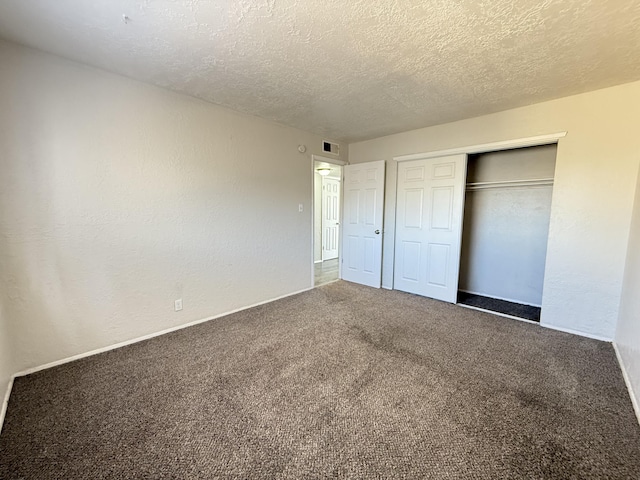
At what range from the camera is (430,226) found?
391cm

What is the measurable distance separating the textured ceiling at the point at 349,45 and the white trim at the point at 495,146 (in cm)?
41

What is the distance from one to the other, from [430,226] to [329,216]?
10.6ft

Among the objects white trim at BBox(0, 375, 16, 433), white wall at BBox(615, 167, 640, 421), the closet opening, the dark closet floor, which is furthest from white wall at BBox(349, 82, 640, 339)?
white trim at BBox(0, 375, 16, 433)

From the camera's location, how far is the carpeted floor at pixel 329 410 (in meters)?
1.36

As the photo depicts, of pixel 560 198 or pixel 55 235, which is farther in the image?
pixel 560 198

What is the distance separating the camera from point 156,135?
8.57ft

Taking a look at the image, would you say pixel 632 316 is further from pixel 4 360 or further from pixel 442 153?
pixel 4 360

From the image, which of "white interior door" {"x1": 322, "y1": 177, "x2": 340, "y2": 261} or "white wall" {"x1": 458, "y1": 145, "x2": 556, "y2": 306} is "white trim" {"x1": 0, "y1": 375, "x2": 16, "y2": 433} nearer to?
"white wall" {"x1": 458, "y1": 145, "x2": 556, "y2": 306}

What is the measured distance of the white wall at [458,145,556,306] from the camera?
11.8 ft

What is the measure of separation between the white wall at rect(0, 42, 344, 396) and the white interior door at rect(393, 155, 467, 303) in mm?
2170

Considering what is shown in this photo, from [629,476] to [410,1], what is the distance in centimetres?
275

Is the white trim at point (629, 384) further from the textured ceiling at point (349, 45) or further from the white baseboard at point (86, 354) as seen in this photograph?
the white baseboard at point (86, 354)

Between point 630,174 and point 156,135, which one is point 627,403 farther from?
point 156,135

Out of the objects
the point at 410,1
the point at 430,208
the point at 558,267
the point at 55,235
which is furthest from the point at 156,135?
the point at 558,267
